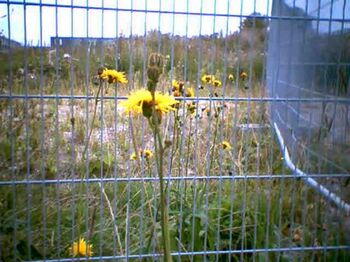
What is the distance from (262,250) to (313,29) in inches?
33.8

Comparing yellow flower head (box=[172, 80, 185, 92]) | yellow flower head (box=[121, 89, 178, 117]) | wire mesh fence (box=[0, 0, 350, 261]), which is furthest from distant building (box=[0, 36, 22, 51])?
yellow flower head (box=[121, 89, 178, 117])

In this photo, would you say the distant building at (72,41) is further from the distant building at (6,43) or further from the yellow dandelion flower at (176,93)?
the yellow dandelion flower at (176,93)

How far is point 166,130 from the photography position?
1.66 metres

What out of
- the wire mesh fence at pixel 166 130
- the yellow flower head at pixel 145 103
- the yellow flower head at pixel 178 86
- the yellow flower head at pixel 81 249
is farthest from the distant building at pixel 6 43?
the yellow flower head at pixel 145 103

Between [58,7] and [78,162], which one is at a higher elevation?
[58,7]

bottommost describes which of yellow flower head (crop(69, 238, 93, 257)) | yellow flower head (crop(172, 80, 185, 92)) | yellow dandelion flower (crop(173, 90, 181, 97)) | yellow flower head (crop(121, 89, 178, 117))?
yellow flower head (crop(69, 238, 93, 257))

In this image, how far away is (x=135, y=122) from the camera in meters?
2.13

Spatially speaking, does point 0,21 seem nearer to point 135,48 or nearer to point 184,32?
point 135,48

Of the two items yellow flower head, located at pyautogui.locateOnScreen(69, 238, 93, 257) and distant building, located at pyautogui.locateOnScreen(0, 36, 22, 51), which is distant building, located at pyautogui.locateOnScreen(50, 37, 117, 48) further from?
yellow flower head, located at pyautogui.locateOnScreen(69, 238, 93, 257)

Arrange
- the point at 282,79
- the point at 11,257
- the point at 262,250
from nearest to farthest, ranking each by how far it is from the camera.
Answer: the point at 11,257, the point at 262,250, the point at 282,79

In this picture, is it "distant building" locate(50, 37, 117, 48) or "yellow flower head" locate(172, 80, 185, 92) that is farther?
"yellow flower head" locate(172, 80, 185, 92)

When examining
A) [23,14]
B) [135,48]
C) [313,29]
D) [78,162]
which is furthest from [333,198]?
[23,14]

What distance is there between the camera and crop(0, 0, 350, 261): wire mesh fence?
1441mm

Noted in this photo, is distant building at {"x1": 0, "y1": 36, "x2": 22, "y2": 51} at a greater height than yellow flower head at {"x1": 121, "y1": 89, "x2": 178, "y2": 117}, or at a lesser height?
greater
